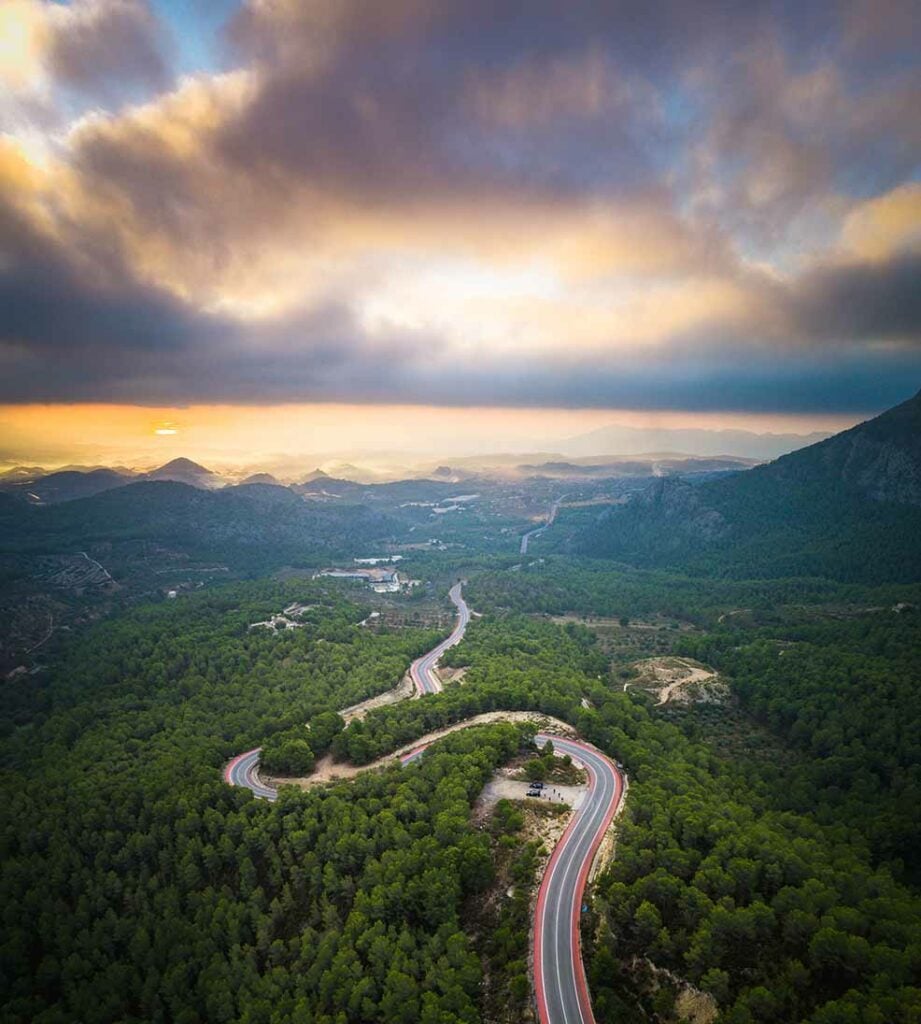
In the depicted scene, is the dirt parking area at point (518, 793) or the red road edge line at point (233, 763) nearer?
the dirt parking area at point (518, 793)

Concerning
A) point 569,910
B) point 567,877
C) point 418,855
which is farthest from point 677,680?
point 418,855

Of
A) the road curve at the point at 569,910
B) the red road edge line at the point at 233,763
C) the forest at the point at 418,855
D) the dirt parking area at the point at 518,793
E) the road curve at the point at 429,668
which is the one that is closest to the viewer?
the road curve at the point at 569,910

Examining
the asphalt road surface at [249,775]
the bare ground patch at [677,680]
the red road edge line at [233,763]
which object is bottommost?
the bare ground patch at [677,680]

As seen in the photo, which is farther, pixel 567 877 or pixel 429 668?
pixel 429 668

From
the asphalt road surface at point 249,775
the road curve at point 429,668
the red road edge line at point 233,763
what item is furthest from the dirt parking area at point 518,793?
the road curve at point 429,668

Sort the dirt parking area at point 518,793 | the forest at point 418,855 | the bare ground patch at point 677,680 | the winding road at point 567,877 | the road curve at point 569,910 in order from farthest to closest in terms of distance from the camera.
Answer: the bare ground patch at point 677,680 → the dirt parking area at point 518,793 → the forest at point 418,855 → the winding road at point 567,877 → the road curve at point 569,910

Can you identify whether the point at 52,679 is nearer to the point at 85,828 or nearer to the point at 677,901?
the point at 85,828

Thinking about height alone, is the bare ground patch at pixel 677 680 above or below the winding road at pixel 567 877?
below

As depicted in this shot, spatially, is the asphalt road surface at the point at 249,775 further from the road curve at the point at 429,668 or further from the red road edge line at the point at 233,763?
the road curve at the point at 429,668

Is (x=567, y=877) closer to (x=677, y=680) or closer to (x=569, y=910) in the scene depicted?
(x=569, y=910)
